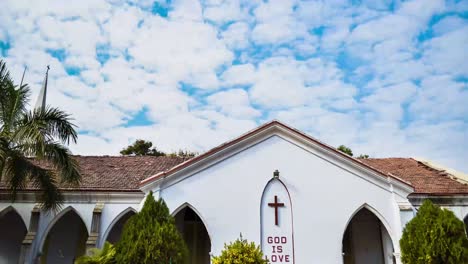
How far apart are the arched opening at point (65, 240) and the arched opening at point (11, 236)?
1.47m

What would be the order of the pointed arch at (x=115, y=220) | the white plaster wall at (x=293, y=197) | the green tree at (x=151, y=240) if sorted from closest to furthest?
the green tree at (x=151, y=240)
the white plaster wall at (x=293, y=197)
the pointed arch at (x=115, y=220)

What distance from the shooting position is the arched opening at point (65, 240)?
18281 millimetres

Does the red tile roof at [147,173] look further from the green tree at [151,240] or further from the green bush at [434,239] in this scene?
the green tree at [151,240]

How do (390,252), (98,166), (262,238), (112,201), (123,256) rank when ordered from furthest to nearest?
(98,166) → (112,201) → (390,252) → (262,238) → (123,256)

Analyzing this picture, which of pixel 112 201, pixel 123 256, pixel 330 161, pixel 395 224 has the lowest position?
pixel 123 256

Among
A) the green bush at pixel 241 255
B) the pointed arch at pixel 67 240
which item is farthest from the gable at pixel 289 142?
the pointed arch at pixel 67 240

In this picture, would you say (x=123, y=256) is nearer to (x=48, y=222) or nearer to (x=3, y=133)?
(x=3, y=133)

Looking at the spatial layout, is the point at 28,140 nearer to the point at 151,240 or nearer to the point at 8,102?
the point at 8,102

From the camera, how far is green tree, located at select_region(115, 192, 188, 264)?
12102 mm

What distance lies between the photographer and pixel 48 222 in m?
17.0

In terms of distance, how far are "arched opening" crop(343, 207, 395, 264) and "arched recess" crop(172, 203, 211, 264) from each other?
610cm

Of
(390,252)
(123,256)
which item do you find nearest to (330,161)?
(390,252)

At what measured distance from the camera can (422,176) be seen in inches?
734

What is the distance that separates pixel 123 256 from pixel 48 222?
21.3ft
